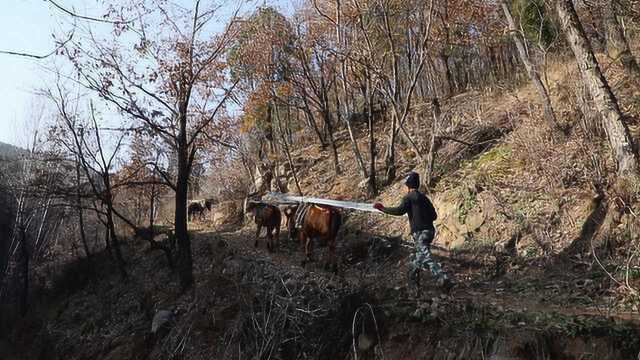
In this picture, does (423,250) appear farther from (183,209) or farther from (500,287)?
(183,209)

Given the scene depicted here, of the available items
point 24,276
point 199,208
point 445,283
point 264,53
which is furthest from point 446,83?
point 24,276

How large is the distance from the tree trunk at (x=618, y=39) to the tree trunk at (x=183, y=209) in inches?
399

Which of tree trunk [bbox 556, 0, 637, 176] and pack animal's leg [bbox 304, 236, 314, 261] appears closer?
tree trunk [bbox 556, 0, 637, 176]

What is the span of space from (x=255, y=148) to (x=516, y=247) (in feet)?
59.1

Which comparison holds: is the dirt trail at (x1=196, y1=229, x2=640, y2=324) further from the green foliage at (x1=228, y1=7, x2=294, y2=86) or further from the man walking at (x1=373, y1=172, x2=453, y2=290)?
the green foliage at (x1=228, y1=7, x2=294, y2=86)

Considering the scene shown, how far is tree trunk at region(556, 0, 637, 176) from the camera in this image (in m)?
7.80

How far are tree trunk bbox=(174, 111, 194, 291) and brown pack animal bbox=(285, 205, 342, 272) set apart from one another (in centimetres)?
306

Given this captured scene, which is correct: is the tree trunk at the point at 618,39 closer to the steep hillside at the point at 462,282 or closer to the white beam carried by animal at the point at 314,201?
the steep hillside at the point at 462,282

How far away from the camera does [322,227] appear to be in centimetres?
1163

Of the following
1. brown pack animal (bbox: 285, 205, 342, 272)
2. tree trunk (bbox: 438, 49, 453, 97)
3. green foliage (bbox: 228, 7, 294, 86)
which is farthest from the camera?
tree trunk (bbox: 438, 49, 453, 97)

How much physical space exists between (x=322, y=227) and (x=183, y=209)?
11.9ft

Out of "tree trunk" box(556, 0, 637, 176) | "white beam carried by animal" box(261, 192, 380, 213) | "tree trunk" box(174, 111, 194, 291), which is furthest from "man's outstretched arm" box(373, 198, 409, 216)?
"tree trunk" box(174, 111, 194, 291)

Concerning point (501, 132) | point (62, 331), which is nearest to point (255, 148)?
point (62, 331)

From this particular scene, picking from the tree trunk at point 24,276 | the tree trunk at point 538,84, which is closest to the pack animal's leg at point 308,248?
the tree trunk at point 538,84
